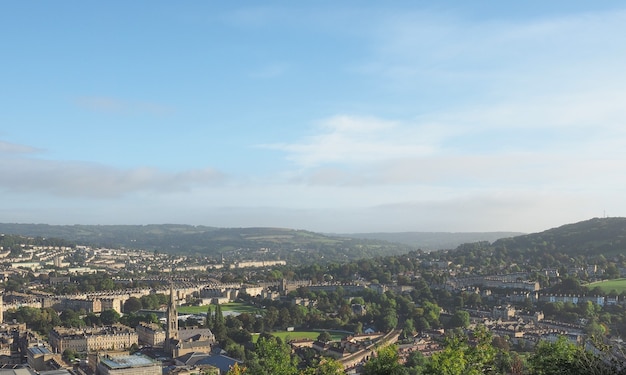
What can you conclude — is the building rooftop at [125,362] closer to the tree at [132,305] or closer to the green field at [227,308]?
the green field at [227,308]

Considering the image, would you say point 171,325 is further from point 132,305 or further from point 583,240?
point 583,240

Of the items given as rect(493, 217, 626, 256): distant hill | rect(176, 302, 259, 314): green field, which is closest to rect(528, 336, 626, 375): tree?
rect(176, 302, 259, 314): green field

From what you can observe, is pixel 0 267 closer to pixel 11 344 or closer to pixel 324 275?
pixel 324 275

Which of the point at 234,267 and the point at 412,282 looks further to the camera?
the point at 234,267

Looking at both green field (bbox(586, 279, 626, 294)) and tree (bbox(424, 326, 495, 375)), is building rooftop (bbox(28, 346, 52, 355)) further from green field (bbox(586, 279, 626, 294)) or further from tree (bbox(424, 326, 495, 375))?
green field (bbox(586, 279, 626, 294))

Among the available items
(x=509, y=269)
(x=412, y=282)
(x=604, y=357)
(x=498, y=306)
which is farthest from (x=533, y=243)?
(x=604, y=357)

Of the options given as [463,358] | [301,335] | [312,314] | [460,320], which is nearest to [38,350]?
[301,335]

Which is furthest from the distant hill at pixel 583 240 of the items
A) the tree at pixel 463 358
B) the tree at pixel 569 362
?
the tree at pixel 463 358
